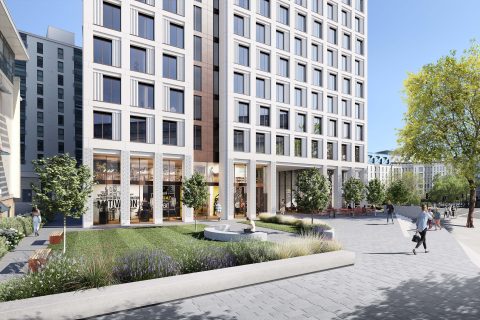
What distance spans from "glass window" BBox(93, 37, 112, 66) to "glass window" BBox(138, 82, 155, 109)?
3388mm

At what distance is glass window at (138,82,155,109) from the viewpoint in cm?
3147

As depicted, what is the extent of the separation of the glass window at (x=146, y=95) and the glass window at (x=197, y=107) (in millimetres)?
4892

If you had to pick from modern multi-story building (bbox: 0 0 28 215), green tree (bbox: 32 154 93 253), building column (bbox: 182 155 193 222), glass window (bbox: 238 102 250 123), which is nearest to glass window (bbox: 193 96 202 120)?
glass window (bbox: 238 102 250 123)

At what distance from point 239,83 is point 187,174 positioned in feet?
39.3


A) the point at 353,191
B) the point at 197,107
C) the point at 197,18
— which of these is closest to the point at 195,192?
the point at 197,107

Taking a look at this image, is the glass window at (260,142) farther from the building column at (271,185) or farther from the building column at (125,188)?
the building column at (125,188)

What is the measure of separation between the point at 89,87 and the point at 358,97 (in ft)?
Answer: 125

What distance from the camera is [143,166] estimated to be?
3219 cm

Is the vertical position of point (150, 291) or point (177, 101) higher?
point (177, 101)

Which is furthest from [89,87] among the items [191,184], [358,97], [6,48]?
[358,97]

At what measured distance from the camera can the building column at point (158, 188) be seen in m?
31.6

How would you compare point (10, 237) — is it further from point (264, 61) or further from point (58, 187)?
point (264, 61)

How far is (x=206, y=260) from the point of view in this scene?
10969mm

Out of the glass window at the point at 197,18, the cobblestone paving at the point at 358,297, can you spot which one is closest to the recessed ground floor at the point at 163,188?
the glass window at the point at 197,18
